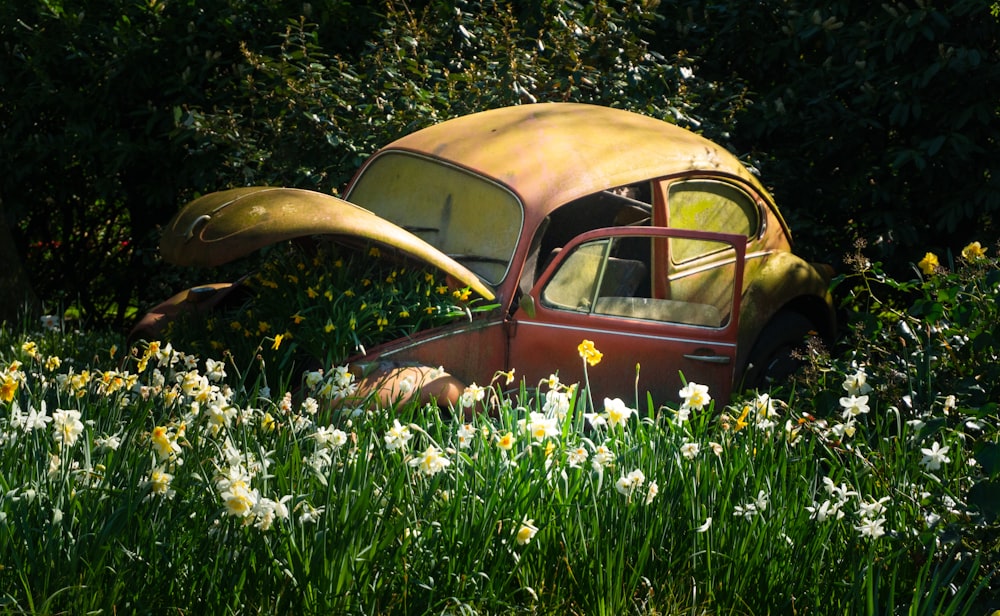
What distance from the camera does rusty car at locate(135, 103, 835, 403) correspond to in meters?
4.63

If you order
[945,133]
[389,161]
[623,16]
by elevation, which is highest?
[623,16]

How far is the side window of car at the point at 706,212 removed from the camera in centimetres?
552

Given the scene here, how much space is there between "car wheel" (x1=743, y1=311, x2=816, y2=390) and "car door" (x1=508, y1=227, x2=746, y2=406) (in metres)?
0.50

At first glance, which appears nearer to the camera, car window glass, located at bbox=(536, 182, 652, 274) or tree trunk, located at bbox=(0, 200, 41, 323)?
car window glass, located at bbox=(536, 182, 652, 274)

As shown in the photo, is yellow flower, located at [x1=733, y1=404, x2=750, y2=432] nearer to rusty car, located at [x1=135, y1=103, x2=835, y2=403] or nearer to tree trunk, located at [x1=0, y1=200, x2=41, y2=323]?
rusty car, located at [x1=135, y1=103, x2=835, y2=403]

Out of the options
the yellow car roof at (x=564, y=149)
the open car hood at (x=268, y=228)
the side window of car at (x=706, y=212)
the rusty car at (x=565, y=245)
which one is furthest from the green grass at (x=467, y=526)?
the side window of car at (x=706, y=212)

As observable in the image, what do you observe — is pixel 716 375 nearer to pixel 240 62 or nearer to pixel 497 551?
pixel 497 551

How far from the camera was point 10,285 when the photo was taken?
7.11 meters

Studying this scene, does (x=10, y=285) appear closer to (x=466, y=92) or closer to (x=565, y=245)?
(x=466, y=92)

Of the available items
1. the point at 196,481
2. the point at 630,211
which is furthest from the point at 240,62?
the point at 196,481

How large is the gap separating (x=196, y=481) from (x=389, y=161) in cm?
286

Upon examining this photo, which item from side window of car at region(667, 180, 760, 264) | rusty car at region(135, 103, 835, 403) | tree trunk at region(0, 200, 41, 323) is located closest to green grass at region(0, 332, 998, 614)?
rusty car at region(135, 103, 835, 403)

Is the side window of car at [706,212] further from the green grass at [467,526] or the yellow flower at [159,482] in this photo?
the yellow flower at [159,482]

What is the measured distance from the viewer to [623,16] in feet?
26.1
